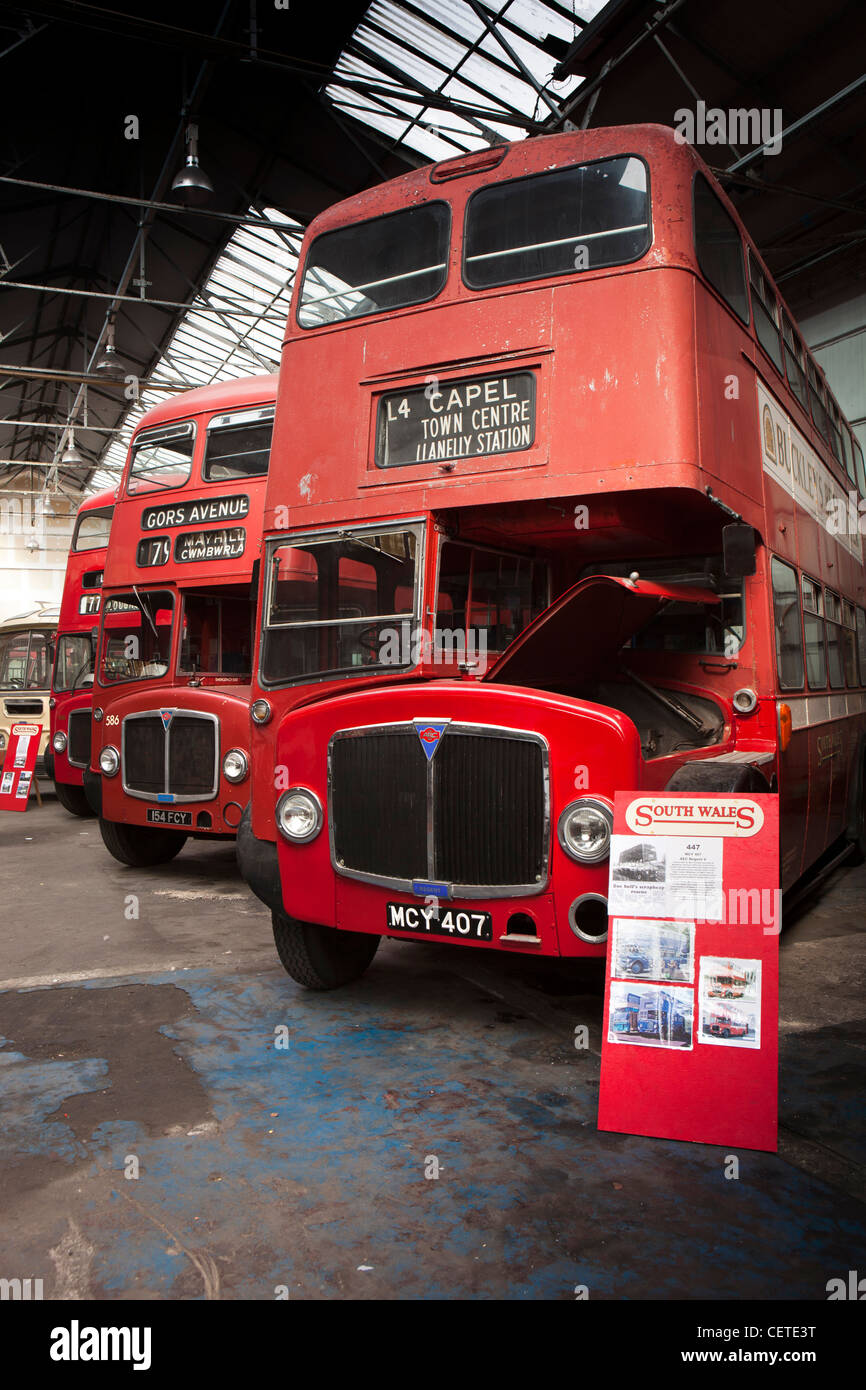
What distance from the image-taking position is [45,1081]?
3.50 metres

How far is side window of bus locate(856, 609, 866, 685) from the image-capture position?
7.90m

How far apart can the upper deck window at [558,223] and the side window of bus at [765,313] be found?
1.24 m

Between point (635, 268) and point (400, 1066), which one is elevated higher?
point (635, 268)

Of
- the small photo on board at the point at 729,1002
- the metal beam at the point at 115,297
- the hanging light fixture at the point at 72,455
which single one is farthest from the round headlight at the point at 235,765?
the hanging light fixture at the point at 72,455

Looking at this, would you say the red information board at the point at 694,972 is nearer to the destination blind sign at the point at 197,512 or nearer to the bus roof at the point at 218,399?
the destination blind sign at the point at 197,512

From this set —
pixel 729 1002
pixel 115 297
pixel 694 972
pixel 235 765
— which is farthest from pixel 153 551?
pixel 115 297

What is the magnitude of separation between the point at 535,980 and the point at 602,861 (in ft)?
5.16

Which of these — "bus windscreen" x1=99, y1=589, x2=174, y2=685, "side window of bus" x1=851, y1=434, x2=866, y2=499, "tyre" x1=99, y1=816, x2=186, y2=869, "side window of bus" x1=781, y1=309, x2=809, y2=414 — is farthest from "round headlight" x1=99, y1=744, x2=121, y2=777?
"side window of bus" x1=851, y1=434, x2=866, y2=499

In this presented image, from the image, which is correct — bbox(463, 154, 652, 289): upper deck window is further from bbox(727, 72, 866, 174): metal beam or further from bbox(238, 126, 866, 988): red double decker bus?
→ bbox(727, 72, 866, 174): metal beam

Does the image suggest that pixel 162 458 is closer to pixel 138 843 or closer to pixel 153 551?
pixel 153 551

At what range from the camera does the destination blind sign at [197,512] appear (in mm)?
7746

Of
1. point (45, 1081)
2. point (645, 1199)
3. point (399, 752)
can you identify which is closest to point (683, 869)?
point (645, 1199)

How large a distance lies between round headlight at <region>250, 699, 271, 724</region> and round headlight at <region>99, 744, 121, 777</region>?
137 inches
